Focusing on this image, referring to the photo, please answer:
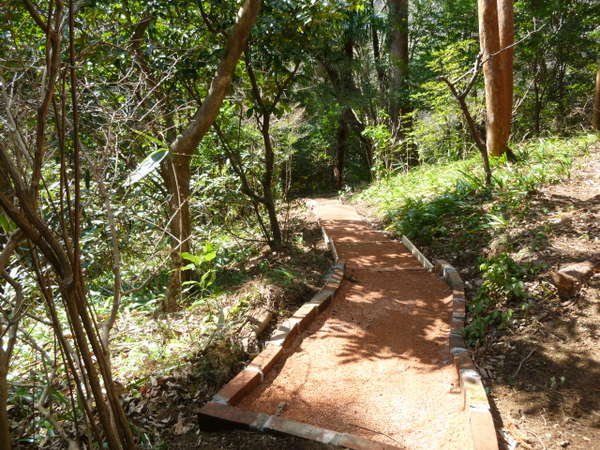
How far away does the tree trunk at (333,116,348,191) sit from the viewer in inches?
620

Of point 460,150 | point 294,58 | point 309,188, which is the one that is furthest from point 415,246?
point 309,188

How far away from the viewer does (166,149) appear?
1398 millimetres

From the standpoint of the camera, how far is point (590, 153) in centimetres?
685

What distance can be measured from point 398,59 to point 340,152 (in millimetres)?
4465

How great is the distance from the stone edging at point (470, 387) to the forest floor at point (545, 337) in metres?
0.15

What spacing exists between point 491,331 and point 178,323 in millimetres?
2977

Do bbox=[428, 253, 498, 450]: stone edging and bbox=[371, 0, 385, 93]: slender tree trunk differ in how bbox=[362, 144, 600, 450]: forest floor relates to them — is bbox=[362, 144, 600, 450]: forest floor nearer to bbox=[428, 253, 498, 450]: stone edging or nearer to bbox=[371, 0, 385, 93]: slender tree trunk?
bbox=[428, 253, 498, 450]: stone edging

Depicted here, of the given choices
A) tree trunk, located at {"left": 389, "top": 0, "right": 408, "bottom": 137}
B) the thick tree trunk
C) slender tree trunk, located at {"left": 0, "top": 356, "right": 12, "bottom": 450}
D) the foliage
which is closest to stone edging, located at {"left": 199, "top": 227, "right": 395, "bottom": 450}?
slender tree trunk, located at {"left": 0, "top": 356, "right": 12, "bottom": 450}

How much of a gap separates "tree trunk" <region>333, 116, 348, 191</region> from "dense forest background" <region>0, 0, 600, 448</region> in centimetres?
56

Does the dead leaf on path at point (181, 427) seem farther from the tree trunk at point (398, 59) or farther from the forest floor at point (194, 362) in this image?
the tree trunk at point (398, 59)

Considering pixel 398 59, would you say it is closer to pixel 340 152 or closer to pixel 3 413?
pixel 340 152

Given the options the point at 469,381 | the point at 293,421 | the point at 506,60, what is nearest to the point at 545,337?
the point at 469,381

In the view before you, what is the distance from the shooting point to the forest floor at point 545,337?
2.43 m

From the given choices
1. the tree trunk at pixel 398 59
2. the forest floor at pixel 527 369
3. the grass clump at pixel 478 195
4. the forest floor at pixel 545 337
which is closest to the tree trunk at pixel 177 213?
the forest floor at pixel 527 369
